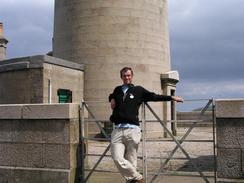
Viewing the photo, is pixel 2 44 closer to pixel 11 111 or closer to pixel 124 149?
pixel 11 111

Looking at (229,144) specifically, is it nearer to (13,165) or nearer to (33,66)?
(13,165)

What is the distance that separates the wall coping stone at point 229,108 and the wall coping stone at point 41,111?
8.73 feet

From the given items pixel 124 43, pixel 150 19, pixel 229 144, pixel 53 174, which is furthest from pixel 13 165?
pixel 150 19

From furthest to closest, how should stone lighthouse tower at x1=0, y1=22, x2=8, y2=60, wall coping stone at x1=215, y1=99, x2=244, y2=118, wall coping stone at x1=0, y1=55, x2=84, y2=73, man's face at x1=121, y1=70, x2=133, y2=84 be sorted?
stone lighthouse tower at x1=0, y1=22, x2=8, y2=60, wall coping stone at x1=0, y1=55, x2=84, y2=73, wall coping stone at x1=215, y1=99, x2=244, y2=118, man's face at x1=121, y1=70, x2=133, y2=84

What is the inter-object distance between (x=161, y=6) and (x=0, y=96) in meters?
8.13

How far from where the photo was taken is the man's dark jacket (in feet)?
22.5

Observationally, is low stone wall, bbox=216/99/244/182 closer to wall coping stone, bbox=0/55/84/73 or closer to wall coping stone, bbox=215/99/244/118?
wall coping stone, bbox=215/99/244/118

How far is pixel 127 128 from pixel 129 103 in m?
0.39

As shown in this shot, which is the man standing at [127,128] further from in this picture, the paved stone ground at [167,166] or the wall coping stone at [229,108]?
the paved stone ground at [167,166]

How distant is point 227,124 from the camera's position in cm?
725

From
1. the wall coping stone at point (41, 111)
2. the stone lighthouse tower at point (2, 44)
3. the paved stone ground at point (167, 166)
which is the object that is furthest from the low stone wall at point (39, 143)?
the stone lighthouse tower at point (2, 44)

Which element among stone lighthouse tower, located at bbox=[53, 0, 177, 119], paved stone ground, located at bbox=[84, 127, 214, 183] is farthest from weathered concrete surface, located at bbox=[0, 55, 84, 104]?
paved stone ground, located at bbox=[84, 127, 214, 183]

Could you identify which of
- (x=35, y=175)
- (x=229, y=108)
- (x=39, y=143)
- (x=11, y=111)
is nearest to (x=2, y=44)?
(x=11, y=111)

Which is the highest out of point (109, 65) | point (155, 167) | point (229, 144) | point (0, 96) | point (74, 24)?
point (74, 24)
